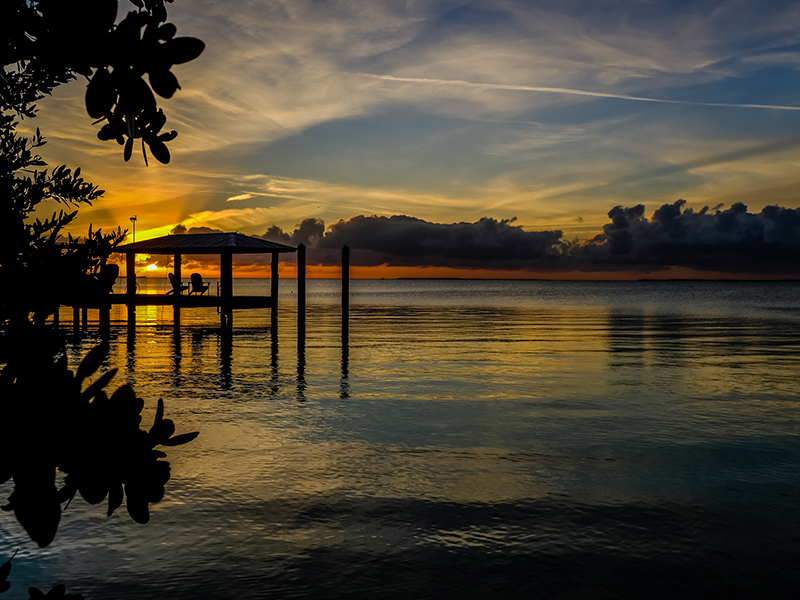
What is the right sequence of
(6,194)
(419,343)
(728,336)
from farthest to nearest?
(728,336) < (419,343) < (6,194)

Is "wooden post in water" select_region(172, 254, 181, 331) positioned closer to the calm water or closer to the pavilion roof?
the pavilion roof

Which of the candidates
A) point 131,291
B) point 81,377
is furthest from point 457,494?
point 131,291

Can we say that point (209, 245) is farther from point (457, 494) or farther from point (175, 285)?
point (457, 494)

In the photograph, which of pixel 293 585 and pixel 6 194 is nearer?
pixel 6 194

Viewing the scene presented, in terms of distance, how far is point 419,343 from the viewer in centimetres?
2552

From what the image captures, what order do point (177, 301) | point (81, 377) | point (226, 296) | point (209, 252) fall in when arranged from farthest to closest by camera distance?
point (177, 301)
point (209, 252)
point (226, 296)
point (81, 377)

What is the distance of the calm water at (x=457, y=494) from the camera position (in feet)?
18.4

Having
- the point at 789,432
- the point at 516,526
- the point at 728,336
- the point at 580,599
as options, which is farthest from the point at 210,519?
the point at 728,336

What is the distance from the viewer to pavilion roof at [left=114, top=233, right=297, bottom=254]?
1147 inches

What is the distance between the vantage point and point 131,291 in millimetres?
29672

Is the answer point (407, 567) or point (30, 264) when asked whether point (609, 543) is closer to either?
point (407, 567)

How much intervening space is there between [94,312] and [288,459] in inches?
1387

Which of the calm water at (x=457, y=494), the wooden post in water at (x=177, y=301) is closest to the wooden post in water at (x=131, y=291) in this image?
the wooden post in water at (x=177, y=301)

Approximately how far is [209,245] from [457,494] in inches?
930
